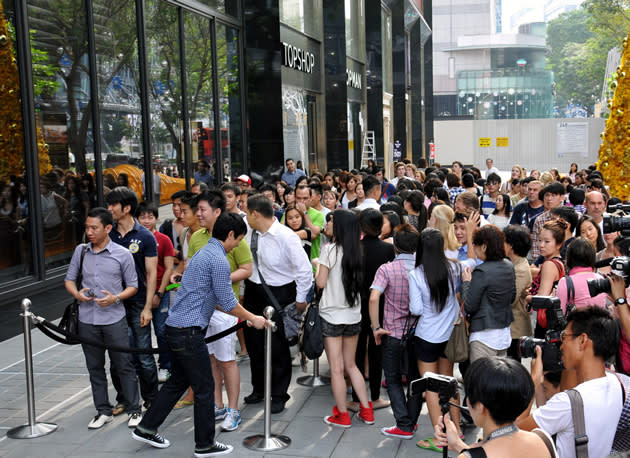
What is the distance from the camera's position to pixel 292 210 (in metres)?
8.38

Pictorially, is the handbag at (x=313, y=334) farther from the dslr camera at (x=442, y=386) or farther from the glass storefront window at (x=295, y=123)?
the glass storefront window at (x=295, y=123)

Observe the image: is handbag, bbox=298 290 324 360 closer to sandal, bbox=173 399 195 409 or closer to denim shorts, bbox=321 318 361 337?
denim shorts, bbox=321 318 361 337

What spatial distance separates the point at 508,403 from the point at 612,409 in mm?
843

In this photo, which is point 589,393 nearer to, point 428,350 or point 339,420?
point 428,350

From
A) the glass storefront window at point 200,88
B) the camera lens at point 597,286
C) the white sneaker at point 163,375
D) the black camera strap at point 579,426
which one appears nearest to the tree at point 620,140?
the glass storefront window at point 200,88

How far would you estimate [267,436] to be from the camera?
5750mm

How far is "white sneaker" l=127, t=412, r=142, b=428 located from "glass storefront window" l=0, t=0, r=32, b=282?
3770 millimetres

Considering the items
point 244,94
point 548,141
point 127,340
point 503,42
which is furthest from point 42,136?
point 503,42

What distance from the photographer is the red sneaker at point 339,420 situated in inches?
242

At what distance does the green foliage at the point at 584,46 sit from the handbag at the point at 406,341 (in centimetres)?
5078

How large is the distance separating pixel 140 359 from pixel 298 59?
15.6 meters

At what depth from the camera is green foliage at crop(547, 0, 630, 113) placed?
53.6 m

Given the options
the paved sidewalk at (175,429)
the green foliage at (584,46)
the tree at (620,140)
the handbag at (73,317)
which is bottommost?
the paved sidewalk at (175,429)

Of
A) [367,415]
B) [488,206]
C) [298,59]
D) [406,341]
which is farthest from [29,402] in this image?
[298,59]
